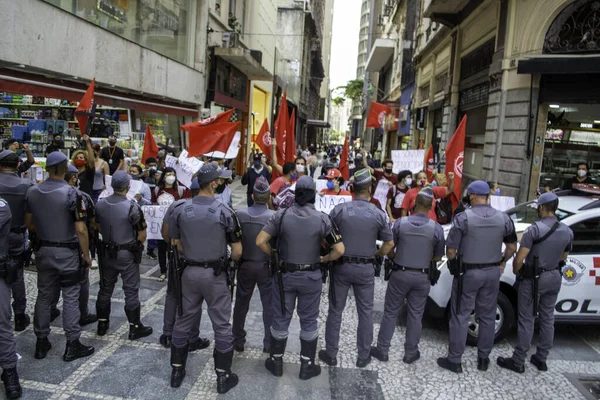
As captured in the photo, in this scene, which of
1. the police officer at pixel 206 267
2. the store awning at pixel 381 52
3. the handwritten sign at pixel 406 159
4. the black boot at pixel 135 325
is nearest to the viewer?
the police officer at pixel 206 267

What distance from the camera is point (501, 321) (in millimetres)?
5449

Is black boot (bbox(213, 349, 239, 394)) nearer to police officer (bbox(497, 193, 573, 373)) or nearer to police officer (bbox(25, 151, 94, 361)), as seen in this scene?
police officer (bbox(25, 151, 94, 361))

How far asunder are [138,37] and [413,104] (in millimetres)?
15448

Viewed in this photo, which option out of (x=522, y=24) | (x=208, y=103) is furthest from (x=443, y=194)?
(x=208, y=103)

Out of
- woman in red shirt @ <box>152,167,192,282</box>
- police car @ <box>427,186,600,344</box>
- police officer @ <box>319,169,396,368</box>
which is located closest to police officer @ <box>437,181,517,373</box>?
police car @ <box>427,186,600,344</box>

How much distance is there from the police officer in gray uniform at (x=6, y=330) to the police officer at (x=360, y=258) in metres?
2.81

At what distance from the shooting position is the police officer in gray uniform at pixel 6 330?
3895 millimetres

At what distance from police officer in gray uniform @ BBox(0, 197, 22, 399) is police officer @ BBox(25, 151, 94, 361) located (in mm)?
544

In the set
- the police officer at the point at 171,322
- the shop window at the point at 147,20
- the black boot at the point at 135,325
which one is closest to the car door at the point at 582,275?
the police officer at the point at 171,322

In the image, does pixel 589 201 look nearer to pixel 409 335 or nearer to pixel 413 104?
pixel 409 335

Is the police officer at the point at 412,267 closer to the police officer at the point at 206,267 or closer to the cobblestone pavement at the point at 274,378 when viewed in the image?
the cobblestone pavement at the point at 274,378

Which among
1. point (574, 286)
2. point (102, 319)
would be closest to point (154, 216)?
point (102, 319)

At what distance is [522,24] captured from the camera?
435 inches

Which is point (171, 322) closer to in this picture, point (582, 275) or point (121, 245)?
point (121, 245)
